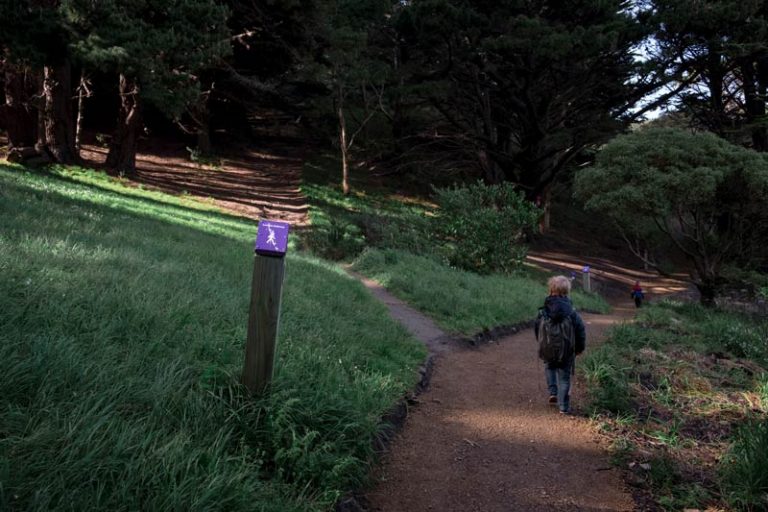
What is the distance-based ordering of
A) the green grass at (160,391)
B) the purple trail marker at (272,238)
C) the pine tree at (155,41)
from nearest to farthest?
the green grass at (160,391)
the purple trail marker at (272,238)
the pine tree at (155,41)

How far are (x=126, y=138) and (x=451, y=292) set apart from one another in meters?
17.0

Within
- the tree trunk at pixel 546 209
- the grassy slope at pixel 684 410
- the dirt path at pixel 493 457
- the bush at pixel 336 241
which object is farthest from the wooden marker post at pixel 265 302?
the tree trunk at pixel 546 209

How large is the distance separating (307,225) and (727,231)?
12.7m

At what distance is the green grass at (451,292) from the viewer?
9352 mm

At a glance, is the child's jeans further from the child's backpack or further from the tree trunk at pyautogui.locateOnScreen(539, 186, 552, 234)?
the tree trunk at pyautogui.locateOnScreen(539, 186, 552, 234)

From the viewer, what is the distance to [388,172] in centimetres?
3266

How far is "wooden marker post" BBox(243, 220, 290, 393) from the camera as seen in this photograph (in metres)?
3.21

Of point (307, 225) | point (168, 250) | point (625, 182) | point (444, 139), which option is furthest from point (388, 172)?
point (168, 250)

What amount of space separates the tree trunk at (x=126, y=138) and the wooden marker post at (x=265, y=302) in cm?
2006

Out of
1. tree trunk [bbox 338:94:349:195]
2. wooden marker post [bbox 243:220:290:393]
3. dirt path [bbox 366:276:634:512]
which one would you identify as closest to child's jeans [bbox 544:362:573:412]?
dirt path [bbox 366:276:634:512]

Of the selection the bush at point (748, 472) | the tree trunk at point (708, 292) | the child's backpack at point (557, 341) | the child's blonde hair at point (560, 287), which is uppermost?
the child's blonde hair at point (560, 287)

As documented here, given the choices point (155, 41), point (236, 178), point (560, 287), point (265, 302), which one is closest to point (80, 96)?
point (155, 41)

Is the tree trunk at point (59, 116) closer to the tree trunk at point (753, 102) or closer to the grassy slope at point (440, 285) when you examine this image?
the grassy slope at point (440, 285)

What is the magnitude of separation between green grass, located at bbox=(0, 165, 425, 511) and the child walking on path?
1429 millimetres
